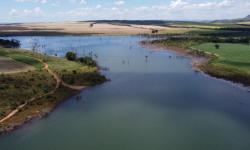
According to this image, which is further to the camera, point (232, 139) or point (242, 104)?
point (242, 104)

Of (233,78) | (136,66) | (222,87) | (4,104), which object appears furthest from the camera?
(136,66)

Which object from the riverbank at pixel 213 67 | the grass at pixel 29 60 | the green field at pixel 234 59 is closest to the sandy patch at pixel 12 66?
the grass at pixel 29 60

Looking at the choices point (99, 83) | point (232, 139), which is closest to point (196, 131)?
point (232, 139)

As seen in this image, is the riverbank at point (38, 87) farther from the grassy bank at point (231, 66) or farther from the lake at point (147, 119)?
the grassy bank at point (231, 66)

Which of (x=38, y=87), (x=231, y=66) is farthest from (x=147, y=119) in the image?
(x=231, y=66)

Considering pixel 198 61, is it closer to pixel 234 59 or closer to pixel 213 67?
pixel 234 59

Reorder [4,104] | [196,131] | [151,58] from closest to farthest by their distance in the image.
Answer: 1. [196,131]
2. [4,104]
3. [151,58]

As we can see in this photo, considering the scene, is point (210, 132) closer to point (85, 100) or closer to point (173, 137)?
point (173, 137)
